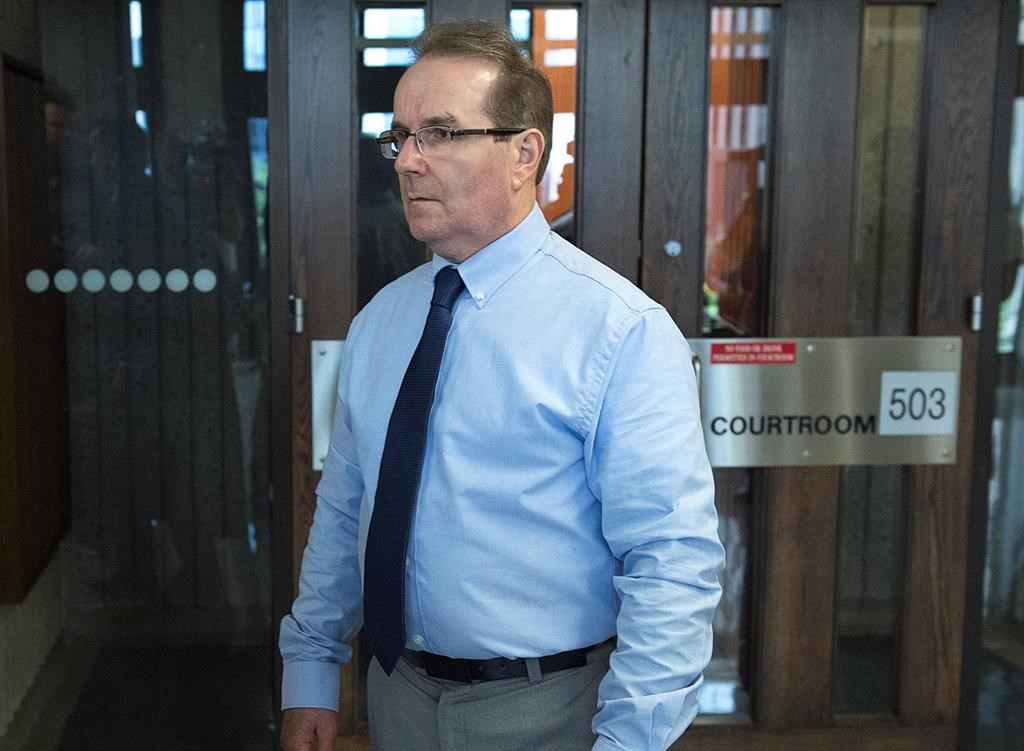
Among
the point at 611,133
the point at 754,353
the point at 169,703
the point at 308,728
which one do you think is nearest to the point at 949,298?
the point at 754,353

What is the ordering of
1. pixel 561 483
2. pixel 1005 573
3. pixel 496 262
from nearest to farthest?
pixel 561 483 < pixel 496 262 < pixel 1005 573

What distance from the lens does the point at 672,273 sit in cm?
262

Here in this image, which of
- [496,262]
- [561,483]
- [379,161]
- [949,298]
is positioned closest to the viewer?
[561,483]

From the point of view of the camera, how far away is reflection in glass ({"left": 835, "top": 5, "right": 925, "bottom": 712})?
8.60 ft

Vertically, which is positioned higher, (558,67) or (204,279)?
(558,67)

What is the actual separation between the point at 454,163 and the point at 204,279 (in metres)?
1.21

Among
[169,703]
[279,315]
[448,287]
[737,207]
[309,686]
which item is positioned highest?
[737,207]

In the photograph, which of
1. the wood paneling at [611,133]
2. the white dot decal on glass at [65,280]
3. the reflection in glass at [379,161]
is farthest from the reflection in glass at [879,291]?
the white dot decal on glass at [65,280]

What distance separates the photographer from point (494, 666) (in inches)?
61.0

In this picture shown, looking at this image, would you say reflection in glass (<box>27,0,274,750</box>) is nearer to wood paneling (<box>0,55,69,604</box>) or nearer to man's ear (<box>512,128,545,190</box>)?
wood paneling (<box>0,55,69,604</box>)

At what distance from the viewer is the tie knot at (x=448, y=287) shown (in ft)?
5.31

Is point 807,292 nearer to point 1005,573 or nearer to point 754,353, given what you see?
point 754,353

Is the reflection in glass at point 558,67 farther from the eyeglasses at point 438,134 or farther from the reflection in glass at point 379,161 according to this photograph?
the eyeglasses at point 438,134

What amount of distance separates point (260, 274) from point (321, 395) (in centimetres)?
30
